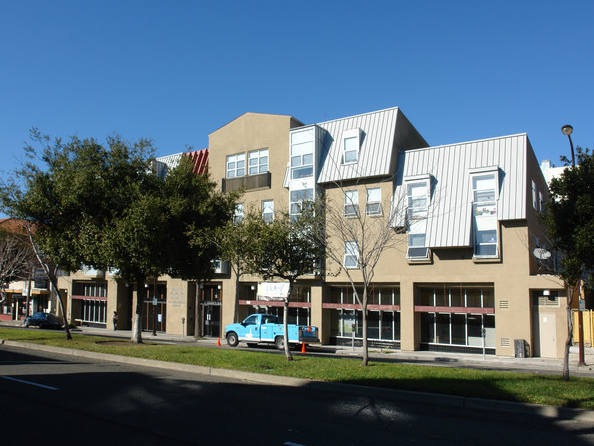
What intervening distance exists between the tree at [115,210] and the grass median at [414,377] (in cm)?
365

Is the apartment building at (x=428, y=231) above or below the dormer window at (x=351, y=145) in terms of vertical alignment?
below

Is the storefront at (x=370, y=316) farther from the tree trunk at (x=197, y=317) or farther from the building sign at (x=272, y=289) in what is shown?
the tree trunk at (x=197, y=317)

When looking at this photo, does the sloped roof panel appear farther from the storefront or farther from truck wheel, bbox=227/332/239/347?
truck wheel, bbox=227/332/239/347

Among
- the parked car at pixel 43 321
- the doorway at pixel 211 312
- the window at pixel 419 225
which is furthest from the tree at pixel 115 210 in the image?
the parked car at pixel 43 321

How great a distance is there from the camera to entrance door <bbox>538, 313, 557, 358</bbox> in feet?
79.9

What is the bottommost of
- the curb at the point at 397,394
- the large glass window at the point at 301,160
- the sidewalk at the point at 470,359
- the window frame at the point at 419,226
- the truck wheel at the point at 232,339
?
the sidewalk at the point at 470,359

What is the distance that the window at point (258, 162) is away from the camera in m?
33.6

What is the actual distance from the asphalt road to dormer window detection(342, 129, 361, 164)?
19536mm

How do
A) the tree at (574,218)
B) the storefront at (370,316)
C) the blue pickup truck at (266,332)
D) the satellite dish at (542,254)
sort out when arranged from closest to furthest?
the tree at (574,218) < the satellite dish at (542,254) < the blue pickup truck at (266,332) < the storefront at (370,316)

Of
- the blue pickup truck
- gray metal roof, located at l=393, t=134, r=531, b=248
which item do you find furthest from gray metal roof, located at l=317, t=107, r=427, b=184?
the blue pickup truck

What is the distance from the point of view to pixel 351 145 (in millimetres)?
30031

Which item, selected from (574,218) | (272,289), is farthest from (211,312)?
(574,218)

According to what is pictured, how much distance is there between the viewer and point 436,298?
91.8ft

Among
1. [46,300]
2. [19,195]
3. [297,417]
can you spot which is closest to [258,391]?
[297,417]
